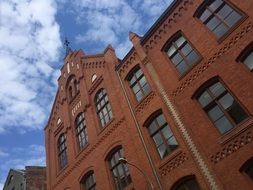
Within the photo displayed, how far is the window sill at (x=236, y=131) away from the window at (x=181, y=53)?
4131 mm

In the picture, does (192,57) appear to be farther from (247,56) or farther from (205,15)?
(247,56)

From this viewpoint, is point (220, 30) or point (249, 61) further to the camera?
point (220, 30)

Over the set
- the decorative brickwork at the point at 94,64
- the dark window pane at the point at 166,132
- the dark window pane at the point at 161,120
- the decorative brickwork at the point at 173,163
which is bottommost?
the decorative brickwork at the point at 173,163

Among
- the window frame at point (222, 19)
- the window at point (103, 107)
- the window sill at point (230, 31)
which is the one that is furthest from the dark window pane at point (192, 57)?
the window at point (103, 107)

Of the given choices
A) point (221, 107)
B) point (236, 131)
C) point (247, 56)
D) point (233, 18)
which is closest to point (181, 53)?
point (233, 18)

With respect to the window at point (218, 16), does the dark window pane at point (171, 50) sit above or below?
above

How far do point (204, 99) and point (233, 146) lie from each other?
2.86 m

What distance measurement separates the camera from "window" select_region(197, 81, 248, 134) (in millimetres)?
12531

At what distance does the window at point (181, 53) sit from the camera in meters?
15.5

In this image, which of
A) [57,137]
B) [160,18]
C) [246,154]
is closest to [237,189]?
[246,154]

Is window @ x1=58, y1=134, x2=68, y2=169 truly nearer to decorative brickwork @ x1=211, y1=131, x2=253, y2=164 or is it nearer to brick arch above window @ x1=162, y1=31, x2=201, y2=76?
brick arch above window @ x1=162, y1=31, x2=201, y2=76

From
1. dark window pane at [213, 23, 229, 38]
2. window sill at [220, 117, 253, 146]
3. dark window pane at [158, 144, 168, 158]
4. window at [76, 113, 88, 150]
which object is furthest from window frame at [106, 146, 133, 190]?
dark window pane at [213, 23, 229, 38]

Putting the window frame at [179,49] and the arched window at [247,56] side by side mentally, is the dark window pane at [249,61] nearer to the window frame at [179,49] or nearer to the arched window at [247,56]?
the arched window at [247,56]

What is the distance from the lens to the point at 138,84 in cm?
1847
